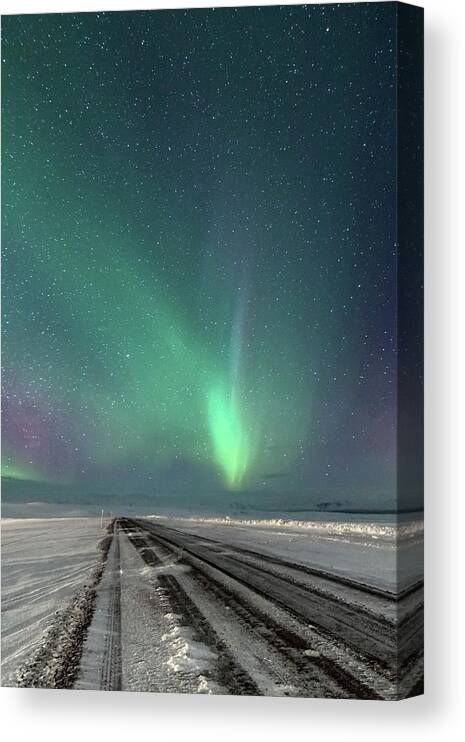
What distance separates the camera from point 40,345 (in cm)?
560

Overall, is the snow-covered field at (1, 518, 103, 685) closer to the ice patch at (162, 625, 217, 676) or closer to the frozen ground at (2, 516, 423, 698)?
the frozen ground at (2, 516, 423, 698)

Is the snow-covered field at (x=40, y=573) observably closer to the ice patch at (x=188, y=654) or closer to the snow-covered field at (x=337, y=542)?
the snow-covered field at (x=337, y=542)

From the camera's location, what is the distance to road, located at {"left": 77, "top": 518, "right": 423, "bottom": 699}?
5.21 m

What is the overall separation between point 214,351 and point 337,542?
1027 mm

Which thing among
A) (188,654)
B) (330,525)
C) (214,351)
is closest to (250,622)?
(188,654)

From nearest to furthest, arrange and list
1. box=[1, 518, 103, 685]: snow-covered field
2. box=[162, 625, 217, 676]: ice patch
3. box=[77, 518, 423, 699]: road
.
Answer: box=[77, 518, 423, 699]: road → box=[162, 625, 217, 676]: ice patch → box=[1, 518, 103, 685]: snow-covered field

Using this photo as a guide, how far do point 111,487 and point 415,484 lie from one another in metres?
1.39

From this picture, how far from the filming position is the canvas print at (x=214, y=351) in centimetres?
529

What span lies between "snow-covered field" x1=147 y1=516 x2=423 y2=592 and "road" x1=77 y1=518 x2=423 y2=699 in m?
0.04

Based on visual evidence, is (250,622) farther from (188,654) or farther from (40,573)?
(40,573)

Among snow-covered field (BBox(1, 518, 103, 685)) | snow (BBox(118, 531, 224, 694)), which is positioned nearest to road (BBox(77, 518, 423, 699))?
snow (BBox(118, 531, 224, 694))

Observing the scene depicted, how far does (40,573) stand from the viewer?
552cm

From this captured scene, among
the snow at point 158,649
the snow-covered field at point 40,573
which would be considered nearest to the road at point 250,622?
the snow at point 158,649

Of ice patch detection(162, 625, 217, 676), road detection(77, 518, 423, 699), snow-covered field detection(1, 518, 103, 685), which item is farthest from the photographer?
snow-covered field detection(1, 518, 103, 685)
